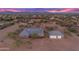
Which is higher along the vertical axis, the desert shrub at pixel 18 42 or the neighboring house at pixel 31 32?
the neighboring house at pixel 31 32

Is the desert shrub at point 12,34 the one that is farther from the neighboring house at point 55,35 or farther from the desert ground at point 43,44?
the neighboring house at point 55,35

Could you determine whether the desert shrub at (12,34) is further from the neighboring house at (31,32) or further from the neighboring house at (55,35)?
the neighboring house at (55,35)

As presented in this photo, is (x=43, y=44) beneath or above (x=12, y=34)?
beneath

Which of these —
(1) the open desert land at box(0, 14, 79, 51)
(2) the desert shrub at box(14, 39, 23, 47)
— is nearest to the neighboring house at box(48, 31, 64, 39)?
(1) the open desert land at box(0, 14, 79, 51)

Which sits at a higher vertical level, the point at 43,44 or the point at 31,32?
the point at 31,32

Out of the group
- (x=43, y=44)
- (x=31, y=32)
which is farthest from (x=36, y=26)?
(x=43, y=44)

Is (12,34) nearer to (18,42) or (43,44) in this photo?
(18,42)

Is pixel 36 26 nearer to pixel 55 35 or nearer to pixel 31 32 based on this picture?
pixel 31 32

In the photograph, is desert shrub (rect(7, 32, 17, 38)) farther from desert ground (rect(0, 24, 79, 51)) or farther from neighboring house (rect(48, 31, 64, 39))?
neighboring house (rect(48, 31, 64, 39))

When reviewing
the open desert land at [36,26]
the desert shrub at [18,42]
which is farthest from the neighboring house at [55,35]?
the desert shrub at [18,42]

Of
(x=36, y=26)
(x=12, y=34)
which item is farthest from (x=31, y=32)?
(x=12, y=34)
